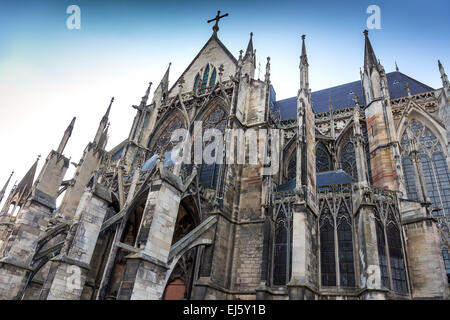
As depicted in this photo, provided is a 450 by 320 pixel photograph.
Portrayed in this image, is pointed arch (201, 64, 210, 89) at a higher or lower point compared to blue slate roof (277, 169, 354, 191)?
higher

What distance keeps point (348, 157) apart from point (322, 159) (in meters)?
1.23

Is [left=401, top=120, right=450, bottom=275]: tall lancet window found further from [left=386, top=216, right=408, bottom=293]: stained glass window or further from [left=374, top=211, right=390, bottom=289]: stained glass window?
[left=374, top=211, right=390, bottom=289]: stained glass window

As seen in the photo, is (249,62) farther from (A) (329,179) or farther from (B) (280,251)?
(B) (280,251)

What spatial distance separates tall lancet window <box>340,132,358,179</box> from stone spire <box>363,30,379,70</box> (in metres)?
3.51

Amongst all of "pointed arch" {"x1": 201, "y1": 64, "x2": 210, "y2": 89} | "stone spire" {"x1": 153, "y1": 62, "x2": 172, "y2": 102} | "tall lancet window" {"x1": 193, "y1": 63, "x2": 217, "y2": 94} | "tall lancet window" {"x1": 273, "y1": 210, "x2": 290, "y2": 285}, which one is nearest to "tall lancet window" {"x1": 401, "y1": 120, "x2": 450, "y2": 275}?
"tall lancet window" {"x1": 273, "y1": 210, "x2": 290, "y2": 285}

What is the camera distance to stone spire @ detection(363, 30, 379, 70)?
15922 millimetres

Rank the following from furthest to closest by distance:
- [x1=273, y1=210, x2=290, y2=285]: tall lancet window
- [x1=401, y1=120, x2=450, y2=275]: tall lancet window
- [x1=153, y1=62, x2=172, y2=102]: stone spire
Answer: [x1=153, y1=62, x2=172, y2=102]: stone spire < [x1=401, y1=120, x2=450, y2=275]: tall lancet window < [x1=273, y1=210, x2=290, y2=285]: tall lancet window

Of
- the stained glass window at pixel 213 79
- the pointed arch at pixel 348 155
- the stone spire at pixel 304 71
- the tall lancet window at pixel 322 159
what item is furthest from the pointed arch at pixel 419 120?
the stained glass window at pixel 213 79

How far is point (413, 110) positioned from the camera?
624 inches

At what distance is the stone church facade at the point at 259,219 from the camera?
9.48 meters

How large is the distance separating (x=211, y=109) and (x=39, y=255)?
10.0m

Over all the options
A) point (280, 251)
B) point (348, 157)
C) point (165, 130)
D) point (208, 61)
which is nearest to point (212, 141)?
point (165, 130)
